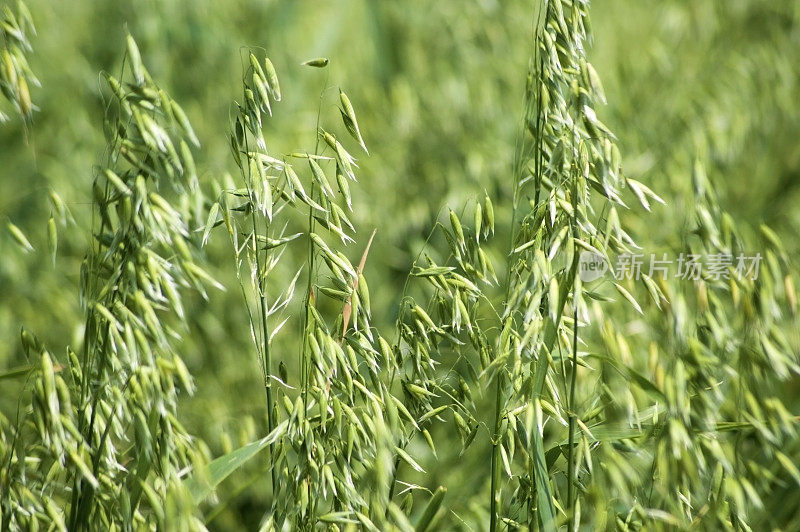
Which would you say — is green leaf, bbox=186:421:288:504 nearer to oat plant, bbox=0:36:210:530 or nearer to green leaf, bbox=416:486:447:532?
oat plant, bbox=0:36:210:530

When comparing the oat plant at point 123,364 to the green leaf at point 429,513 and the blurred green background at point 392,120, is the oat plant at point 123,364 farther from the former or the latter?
the blurred green background at point 392,120

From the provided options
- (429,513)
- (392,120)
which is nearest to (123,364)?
(429,513)

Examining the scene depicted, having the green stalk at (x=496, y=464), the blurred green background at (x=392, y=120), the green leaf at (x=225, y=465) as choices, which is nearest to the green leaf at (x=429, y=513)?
the green stalk at (x=496, y=464)

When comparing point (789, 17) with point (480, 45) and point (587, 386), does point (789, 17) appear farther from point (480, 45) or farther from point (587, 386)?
point (587, 386)

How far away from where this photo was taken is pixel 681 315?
0.80 m

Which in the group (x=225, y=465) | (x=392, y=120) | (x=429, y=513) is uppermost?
(x=225, y=465)

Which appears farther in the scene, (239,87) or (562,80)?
(239,87)

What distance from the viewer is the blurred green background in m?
1.82

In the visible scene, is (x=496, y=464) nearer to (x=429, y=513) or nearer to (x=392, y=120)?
(x=429, y=513)

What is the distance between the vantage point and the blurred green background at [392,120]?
182 cm

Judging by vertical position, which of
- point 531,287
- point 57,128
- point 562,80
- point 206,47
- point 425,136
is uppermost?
point 562,80

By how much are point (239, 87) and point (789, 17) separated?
5.61 feet

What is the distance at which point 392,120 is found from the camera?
222 centimetres

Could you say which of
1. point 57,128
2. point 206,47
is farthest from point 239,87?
point 57,128
